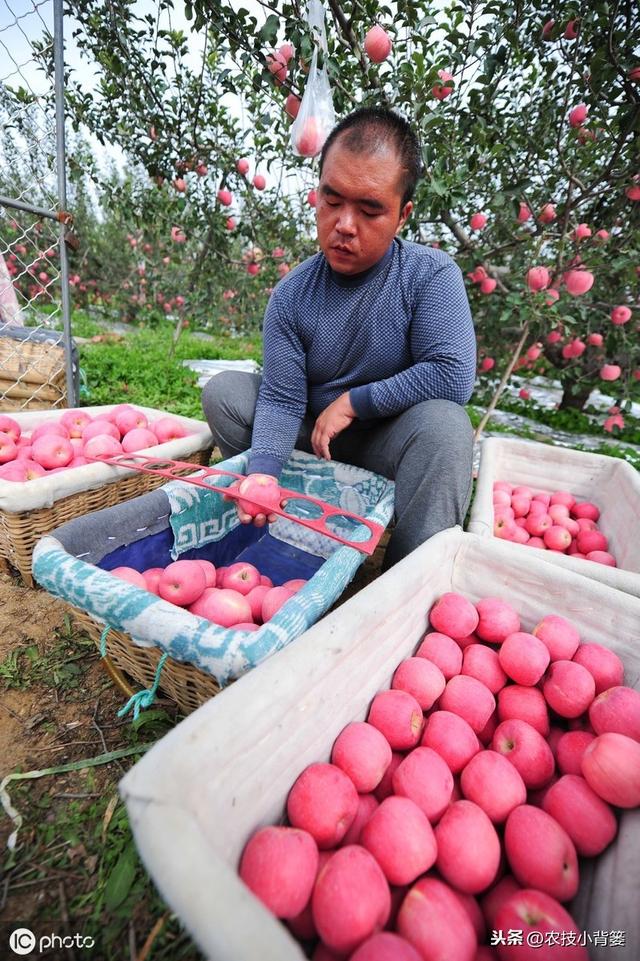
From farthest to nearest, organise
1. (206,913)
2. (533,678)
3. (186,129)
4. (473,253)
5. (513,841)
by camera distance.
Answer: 1. (186,129)
2. (473,253)
3. (533,678)
4. (513,841)
5. (206,913)

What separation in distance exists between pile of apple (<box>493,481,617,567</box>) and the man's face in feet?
3.68

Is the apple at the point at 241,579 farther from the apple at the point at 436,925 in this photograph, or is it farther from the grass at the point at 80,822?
the apple at the point at 436,925

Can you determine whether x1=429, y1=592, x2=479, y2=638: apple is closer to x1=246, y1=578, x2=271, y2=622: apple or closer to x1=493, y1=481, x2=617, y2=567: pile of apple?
x1=246, y1=578, x2=271, y2=622: apple

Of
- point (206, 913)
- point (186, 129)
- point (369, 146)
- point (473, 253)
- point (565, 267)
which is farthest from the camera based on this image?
point (186, 129)

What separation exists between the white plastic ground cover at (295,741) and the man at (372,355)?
0.36 metres

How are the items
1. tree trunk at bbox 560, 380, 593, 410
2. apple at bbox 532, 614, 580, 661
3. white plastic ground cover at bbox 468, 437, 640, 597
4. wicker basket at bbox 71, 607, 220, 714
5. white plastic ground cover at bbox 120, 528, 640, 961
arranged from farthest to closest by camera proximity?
tree trunk at bbox 560, 380, 593, 410 < white plastic ground cover at bbox 468, 437, 640, 597 < apple at bbox 532, 614, 580, 661 < wicker basket at bbox 71, 607, 220, 714 < white plastic ground cover at bbox 120, 528, 640, 961

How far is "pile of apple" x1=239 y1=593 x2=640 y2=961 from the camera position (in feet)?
2.12

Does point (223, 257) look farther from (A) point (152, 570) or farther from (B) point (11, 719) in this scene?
(B) point (11, 719)

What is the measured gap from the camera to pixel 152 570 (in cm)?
135

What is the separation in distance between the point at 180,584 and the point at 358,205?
1190 mm

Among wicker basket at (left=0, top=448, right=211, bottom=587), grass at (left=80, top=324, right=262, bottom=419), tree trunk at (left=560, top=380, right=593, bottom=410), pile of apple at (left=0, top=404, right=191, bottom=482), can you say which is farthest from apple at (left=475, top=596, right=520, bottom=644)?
tree trunk at (left=560, top=380, right=593, bottom=410)

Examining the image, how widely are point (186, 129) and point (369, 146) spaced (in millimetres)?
2633

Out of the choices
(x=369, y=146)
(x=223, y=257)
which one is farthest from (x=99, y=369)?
(x=369, y=146)

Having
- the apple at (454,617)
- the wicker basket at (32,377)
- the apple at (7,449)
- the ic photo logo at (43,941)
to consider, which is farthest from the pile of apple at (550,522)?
the wicker basket at (32,377)
